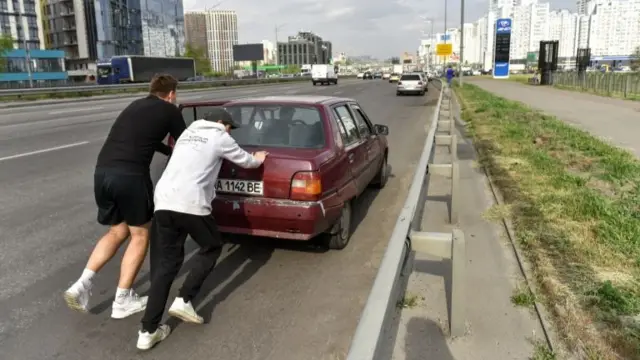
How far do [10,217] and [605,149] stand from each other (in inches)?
391

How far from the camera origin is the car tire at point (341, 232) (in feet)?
16.2

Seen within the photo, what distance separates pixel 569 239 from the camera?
4875mm

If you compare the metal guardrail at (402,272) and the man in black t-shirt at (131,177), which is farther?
the man in black t-shirt at (131,177)

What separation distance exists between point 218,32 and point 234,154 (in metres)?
150

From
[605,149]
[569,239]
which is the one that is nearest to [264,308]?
[569,239]

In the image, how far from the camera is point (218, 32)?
476 feet

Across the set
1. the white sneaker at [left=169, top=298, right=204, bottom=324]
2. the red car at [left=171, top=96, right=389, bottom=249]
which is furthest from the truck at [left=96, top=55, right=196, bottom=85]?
the white sneaker at [left=169, top=298, right=204, bottom=324]

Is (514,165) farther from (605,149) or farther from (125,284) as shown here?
(125,284)

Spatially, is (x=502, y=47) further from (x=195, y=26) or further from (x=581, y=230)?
(x=195, y=26)

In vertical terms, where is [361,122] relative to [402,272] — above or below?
above

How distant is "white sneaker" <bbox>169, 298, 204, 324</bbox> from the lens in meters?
3.52

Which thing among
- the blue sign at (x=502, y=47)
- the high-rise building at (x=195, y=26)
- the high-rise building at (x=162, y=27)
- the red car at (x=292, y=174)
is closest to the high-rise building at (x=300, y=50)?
the high-rise building at (x=195, y=26)

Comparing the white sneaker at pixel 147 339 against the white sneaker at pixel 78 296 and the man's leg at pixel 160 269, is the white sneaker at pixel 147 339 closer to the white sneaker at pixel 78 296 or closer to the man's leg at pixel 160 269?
the man's leg at pixel 160 269

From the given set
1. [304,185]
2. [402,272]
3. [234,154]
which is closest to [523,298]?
[402,272]
